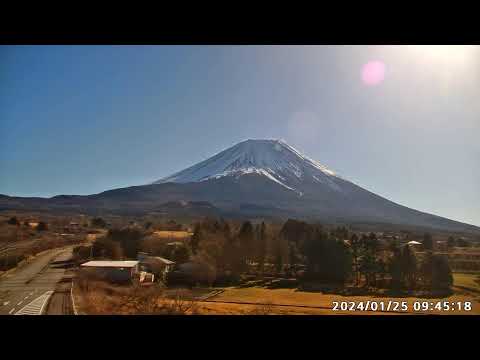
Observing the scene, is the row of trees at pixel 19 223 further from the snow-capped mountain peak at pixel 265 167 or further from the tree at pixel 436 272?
the snow-capped mountain peak at pixel 265 167

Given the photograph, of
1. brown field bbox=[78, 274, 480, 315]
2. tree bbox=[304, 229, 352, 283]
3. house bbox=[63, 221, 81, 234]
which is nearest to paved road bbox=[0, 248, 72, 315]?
brown field bbox=[78, 274, 480, 315]

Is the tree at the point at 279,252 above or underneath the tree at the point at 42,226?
underneath

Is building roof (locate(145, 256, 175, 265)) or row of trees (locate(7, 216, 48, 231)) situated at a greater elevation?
row of trees (locate(7, 216, 48, 231))

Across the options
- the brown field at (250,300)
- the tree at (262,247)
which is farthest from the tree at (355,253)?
the tree at (262,247)

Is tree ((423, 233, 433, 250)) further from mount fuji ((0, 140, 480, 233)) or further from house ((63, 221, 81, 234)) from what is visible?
house ((63, 221, 81, 234))

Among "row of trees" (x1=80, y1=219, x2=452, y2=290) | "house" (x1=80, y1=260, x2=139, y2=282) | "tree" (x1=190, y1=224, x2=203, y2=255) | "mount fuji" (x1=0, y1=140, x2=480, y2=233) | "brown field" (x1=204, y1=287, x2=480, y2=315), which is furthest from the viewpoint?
"mount fuji" (x1=0, y1=140, x2=480, y2=233)

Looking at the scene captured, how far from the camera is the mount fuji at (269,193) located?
11.9 m

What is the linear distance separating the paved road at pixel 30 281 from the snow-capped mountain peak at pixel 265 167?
17.2 metres

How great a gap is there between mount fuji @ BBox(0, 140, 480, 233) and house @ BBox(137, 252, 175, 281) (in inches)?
156

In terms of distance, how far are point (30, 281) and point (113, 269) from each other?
0.73 meters

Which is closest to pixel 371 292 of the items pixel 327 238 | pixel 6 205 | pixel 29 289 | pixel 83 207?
pixel 327 238

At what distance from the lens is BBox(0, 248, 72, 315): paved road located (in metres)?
2.65

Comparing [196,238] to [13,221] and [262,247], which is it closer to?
[262,247]

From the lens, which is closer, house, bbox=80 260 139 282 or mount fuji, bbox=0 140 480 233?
house, bbox=80 260 139 282
